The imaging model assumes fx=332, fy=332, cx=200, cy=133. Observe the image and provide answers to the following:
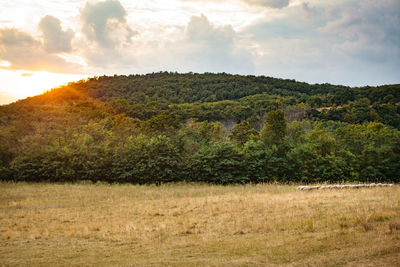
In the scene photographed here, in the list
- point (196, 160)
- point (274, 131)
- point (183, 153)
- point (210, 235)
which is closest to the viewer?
point (210, 235)

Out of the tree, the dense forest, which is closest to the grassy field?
the dense forest

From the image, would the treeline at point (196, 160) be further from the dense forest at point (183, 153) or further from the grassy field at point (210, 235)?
the grassy field at point (210, 235)

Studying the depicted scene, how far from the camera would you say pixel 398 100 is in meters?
114

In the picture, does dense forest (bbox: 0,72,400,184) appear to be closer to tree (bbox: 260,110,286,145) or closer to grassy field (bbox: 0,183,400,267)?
tree (bbox: 260,110,286,145)

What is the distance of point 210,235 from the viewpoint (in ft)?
43.8

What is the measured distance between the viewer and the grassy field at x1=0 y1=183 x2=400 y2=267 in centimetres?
989

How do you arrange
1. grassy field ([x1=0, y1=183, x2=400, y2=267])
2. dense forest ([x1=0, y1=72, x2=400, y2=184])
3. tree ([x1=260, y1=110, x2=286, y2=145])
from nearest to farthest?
1. grassy field ([x1=0, y1=183, x2=400, y2=267])
2. dense forest ([x1=0, y1=72, x2=400, y2=184])
3. tree ([x1=260, y1=110, x2=286, y2=145])

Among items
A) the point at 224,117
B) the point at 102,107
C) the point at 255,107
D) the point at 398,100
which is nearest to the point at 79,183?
the point at 102,107

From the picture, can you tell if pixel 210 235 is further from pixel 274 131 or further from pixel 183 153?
pixel 274 131

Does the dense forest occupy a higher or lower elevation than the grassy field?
higher

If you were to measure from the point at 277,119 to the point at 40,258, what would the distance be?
48.3m

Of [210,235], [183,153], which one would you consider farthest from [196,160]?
[210,235]

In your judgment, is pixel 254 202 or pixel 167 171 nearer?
pixel 254 202

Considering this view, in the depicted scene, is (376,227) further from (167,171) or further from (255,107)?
(255,107)
